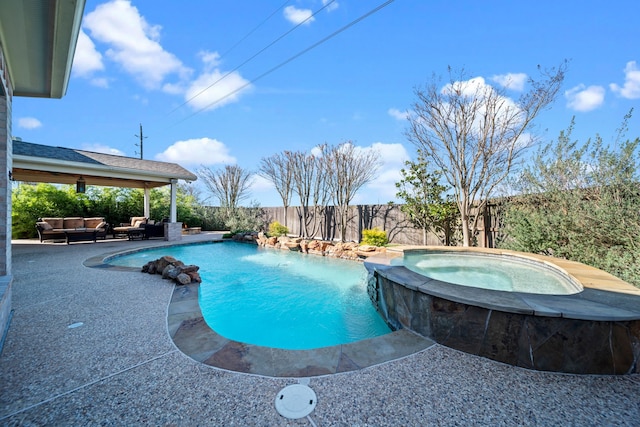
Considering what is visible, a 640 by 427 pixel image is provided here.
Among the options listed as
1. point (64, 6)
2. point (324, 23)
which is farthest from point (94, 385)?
point (324, 23)

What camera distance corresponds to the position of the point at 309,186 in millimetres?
13727

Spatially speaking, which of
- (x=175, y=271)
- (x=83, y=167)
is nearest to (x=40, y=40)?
(x=175, y=271)

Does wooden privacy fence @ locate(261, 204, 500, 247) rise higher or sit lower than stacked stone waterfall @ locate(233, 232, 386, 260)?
higher

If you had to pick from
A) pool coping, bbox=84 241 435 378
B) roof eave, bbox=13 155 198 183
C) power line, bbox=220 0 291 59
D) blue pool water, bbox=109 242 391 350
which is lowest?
blue pool water, bbox=109 242 391 350

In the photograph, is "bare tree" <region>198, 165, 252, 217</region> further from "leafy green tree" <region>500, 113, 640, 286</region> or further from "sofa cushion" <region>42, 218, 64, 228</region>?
"leafy green tree" <region>500, 113, 640, 286</region>

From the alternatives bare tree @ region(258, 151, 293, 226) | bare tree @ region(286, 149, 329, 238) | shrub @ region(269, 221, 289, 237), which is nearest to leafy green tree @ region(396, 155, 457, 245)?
bare tree @ region(286, 149, 329, 238)

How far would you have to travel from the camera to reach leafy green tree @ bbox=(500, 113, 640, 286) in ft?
14.9

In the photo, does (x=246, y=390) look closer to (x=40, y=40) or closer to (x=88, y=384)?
(x=88, y=384)

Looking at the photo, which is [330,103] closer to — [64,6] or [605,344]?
[64,6]

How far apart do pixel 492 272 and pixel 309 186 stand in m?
10.0

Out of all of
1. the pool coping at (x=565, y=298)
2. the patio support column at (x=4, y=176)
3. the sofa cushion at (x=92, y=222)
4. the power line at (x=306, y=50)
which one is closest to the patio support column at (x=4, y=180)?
the patio support column at (x=4, y=176)

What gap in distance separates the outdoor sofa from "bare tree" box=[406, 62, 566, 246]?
13.6m

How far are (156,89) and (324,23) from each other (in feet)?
33.2

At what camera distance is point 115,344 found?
2.70m
